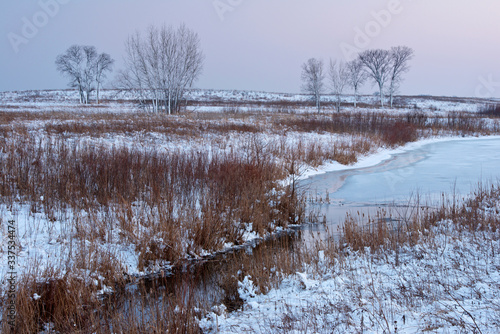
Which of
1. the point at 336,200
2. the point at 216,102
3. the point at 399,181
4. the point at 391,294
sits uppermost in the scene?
the point at 216,102

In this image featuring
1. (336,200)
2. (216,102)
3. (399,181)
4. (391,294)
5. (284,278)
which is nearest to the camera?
(391,294)

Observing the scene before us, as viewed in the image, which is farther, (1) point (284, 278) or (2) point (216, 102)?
(2) point (216, 102)

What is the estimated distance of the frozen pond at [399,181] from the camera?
8430 mm

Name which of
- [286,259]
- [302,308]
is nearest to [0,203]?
[286,259]

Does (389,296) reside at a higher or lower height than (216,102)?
lower

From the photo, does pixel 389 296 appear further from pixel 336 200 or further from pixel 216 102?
pixel 216 102

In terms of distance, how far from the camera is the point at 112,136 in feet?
42.1

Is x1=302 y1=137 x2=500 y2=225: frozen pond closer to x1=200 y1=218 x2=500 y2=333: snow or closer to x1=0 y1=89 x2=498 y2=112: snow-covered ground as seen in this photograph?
x1=200 y1=218 x2=500 y2=333: snow

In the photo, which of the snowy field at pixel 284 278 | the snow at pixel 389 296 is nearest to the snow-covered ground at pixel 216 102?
the snowy field at pixel 284 278

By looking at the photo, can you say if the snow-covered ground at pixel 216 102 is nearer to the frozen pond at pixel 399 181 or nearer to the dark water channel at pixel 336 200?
the frozen pond at pixel 399 181

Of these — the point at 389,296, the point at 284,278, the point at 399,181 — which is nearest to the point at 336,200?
the point at 399,181

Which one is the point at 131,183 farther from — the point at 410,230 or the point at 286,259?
the point at 410,230

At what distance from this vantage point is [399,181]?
1085cm

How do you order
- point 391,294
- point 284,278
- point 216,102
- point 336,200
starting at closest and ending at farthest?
point 391,294 < point 284,278 < point 336,200 < point 216,102
